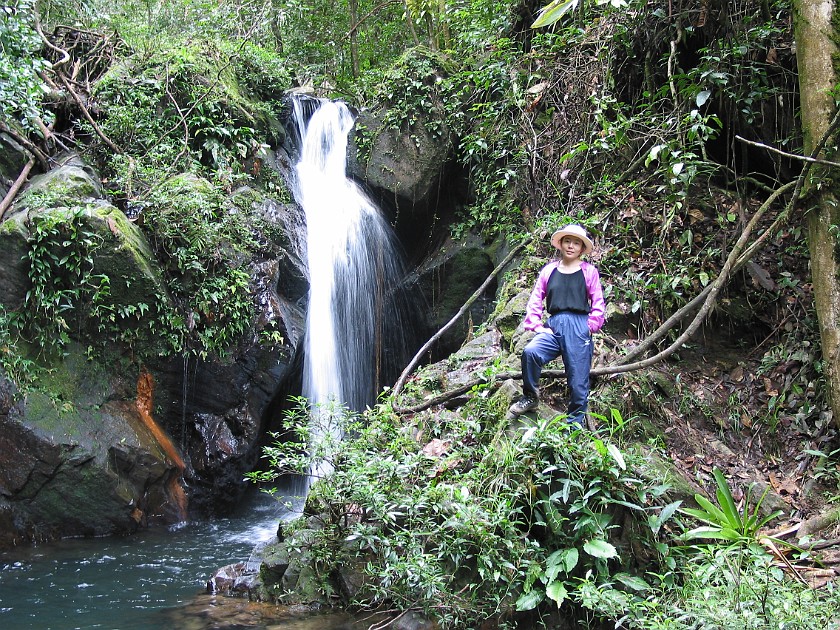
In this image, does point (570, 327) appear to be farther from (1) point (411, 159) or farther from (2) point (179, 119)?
(2) point (179, 119)

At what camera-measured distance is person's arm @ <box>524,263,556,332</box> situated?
5008mm

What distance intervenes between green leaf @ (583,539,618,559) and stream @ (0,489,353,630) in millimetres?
1727

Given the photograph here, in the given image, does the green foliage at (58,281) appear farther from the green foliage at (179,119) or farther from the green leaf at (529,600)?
the green leaf at (529,600)

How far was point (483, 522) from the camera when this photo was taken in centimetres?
427

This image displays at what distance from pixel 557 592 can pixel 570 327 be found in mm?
1837

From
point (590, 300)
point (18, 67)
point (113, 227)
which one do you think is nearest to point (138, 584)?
point (113, 227)

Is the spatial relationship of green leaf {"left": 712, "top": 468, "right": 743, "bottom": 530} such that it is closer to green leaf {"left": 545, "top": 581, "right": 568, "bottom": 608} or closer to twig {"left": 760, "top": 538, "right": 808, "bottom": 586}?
twig {"left": 760, "top": 538, "right": 808, "bottom": 586}

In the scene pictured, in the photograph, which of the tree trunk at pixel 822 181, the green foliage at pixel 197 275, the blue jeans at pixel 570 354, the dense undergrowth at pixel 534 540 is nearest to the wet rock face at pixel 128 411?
the green foliage at pixel 197 275

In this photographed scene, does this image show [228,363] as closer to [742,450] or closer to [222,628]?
[222,628]

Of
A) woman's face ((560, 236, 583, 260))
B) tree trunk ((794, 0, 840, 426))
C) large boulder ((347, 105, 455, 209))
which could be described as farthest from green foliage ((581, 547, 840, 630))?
large boulder ((347, 105, 455, 209))

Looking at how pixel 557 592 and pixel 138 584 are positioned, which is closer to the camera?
pixel 557 592

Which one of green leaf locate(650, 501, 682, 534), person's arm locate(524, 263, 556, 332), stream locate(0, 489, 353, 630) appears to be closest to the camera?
green leaf locate(650, 501, 682, 534)

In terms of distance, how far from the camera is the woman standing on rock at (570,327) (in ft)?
16.0

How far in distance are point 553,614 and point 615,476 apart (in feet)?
3.19
